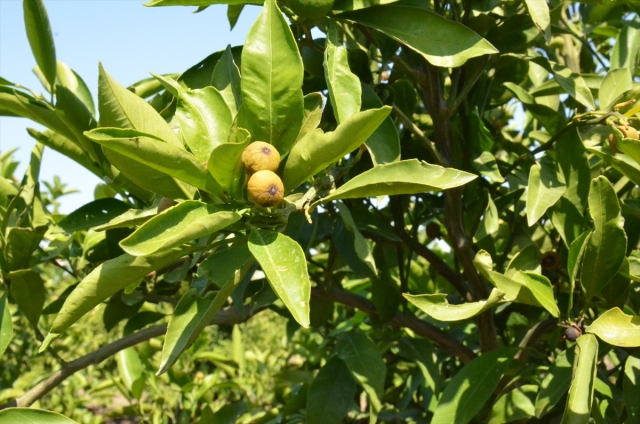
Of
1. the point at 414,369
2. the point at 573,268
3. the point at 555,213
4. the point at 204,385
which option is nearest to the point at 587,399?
the point at 573,268

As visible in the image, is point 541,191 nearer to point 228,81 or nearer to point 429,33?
point 429,33

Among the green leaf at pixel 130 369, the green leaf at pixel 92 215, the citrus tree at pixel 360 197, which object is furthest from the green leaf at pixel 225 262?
the green leaf at pixel 130 369

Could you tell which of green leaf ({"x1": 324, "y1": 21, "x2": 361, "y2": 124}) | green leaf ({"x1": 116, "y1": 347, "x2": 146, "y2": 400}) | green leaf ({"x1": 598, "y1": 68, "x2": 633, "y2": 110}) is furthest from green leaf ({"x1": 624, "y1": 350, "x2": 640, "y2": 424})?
green leaf ({"x1": 116, "y1": 347, "x2": 146, "y2": 400})

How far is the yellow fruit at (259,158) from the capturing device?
800mm

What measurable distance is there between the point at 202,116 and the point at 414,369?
1.18 m

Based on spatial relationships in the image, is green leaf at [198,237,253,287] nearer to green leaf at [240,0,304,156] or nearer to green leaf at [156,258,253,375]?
green leaf at [156,258,253,375]

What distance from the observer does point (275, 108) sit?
0.84 metres

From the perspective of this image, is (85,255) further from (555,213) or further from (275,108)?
(555,213)

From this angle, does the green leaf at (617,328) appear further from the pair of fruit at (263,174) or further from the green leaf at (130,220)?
the green leaf at (130,220)

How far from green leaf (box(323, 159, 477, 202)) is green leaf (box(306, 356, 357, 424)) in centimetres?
71

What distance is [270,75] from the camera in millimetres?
836

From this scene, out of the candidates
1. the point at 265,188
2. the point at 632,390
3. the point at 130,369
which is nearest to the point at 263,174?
the point at 265,188

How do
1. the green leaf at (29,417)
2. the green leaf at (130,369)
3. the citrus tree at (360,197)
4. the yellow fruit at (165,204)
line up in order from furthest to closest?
1. the green leaf at (130,369)
2. the green leaf at (29,417)
3. the yellow fruit at (165,204)
4. the citrus tree at (360,197)

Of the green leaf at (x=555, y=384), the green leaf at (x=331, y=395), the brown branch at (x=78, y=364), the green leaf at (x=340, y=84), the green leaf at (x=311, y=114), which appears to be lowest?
the green leaf at (x=331, y=395)
